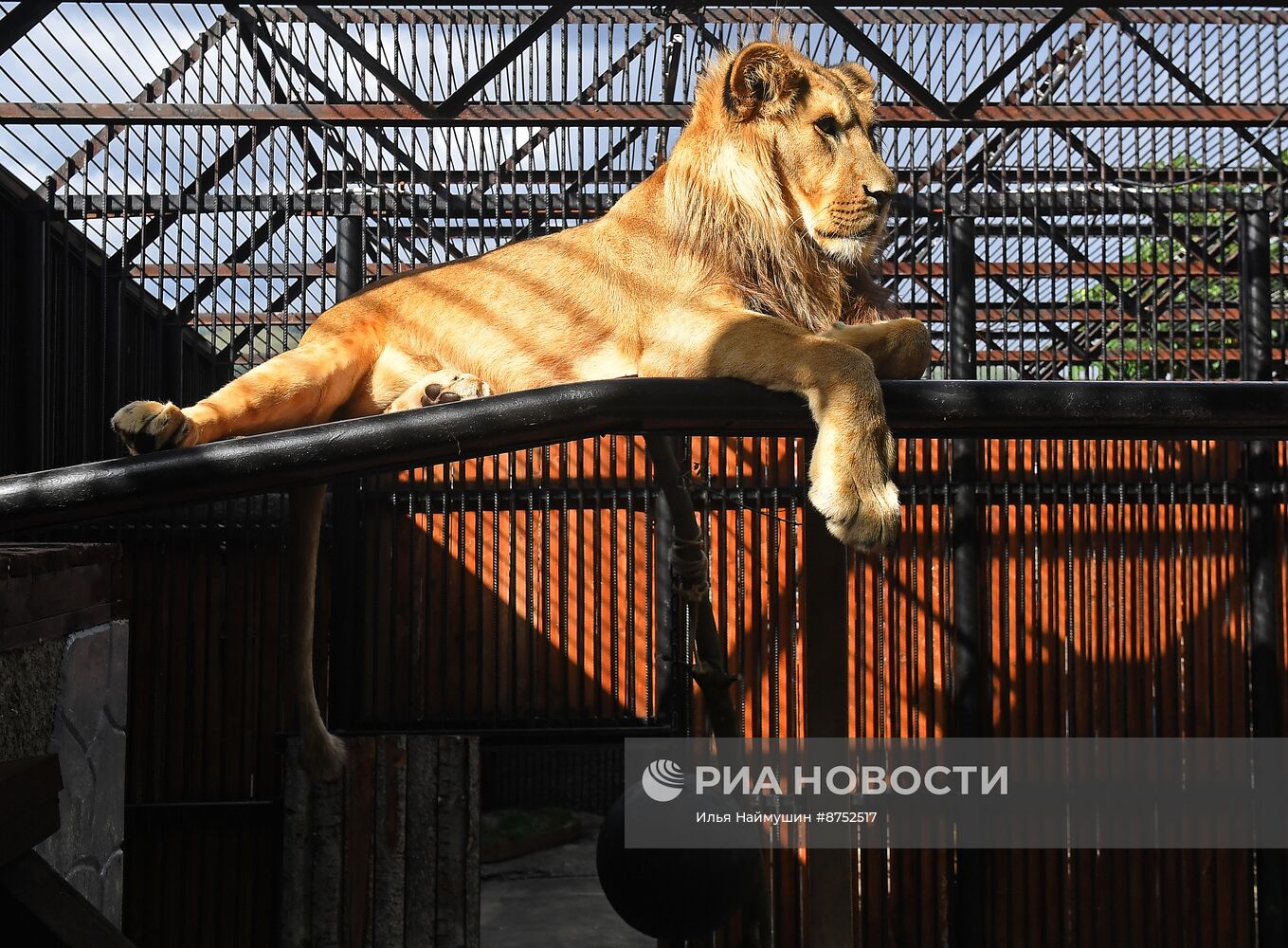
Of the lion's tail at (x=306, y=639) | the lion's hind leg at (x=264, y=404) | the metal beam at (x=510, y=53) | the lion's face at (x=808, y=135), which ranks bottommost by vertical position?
the lion's tail at (x=306, y=639)

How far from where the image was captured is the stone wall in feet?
5.01

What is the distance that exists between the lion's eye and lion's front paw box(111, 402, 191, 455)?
4.60 ft

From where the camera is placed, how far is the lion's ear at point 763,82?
2209 mm

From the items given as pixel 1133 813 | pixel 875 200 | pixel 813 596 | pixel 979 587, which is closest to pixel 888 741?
pixel 979 587

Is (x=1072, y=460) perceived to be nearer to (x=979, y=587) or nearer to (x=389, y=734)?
(x=979, y=587)

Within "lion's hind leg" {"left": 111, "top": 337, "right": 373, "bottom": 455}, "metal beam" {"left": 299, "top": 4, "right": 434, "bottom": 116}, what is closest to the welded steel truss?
"metal beam" {"left": 299, "top": 4, "right": 434, "bottom": 116}

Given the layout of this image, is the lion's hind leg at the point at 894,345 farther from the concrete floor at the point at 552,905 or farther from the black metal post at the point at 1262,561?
the concrete floor at the point at 552,905

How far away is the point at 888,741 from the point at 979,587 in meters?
0.92

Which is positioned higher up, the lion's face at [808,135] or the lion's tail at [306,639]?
the lion's face at [808,135]

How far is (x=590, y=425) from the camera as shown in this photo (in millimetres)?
955

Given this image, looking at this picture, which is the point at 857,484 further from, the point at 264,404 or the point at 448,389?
the point at 264,404

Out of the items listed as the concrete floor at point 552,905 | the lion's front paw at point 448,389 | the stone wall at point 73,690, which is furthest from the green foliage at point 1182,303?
the stone wall at point 73,690

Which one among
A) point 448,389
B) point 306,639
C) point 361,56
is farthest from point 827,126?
point 361,56

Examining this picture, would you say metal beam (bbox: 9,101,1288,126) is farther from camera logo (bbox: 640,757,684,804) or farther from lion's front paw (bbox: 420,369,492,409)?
camera logo (bbox: 640,757,684,804)
